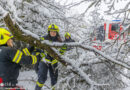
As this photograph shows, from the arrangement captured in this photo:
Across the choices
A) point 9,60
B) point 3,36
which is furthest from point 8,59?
point 3,36

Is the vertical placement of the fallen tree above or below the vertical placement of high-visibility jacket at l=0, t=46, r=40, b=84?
above

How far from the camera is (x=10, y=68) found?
184 cm

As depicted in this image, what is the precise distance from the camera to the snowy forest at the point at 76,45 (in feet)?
4.46

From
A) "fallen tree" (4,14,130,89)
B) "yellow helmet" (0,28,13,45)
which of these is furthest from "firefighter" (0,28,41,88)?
"fallen tree" (4,14,130,89)

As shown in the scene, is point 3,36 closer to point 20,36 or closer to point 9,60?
point 9,60

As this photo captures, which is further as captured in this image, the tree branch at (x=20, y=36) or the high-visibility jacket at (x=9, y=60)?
the high-visibility jacket at (x=9, y=60)

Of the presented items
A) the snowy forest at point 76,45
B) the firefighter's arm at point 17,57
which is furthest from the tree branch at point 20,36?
A: the firefighter's arm at point 17,57

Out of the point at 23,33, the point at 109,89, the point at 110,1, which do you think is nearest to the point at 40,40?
the point at 23,33

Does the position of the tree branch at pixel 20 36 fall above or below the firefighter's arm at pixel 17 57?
above

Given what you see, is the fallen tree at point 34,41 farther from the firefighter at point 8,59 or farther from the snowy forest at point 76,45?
the firefighter at point 8,59

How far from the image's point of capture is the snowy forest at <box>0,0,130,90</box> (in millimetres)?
1358

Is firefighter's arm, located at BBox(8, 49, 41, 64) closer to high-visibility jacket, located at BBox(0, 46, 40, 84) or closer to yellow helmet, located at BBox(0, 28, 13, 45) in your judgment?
high-visibility jacket, located at BBox(0, 46, 40, 84)

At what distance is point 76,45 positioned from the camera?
4.76 ft

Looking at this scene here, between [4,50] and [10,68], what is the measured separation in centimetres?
33
